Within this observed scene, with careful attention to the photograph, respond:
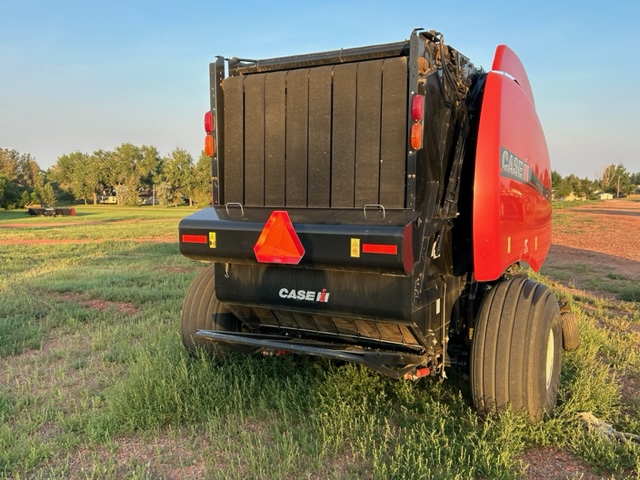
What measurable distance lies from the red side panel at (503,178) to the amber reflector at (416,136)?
0.60 m

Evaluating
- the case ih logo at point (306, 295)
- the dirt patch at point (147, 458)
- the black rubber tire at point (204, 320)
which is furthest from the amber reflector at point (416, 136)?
the dirt patch at point (147, 458)

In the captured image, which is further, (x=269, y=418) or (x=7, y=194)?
(x=7, y=194)

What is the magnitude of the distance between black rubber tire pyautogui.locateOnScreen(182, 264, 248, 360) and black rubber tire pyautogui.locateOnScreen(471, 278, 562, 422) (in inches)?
81.5

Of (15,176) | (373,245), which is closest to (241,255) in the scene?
(373,245)

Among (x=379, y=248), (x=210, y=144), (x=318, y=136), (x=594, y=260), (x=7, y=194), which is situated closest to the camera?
(x=379, y=248)

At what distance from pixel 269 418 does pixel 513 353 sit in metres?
1.78

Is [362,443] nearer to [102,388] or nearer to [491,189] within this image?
[491,189]

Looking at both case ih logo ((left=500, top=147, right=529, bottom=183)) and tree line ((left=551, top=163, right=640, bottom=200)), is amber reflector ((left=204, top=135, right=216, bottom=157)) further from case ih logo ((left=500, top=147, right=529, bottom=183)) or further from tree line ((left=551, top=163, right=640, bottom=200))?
tree line ((left=551, top=163, right=640, bottom=200))

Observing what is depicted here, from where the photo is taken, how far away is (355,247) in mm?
2963

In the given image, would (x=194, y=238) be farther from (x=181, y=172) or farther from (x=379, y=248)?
(x=181, y=172)

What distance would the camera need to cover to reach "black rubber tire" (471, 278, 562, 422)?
3.40 metres

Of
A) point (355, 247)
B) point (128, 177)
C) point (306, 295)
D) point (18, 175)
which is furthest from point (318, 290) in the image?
point (128, 177)

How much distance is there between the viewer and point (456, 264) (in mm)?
3879

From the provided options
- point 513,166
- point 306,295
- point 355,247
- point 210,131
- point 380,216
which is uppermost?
point 210,131
